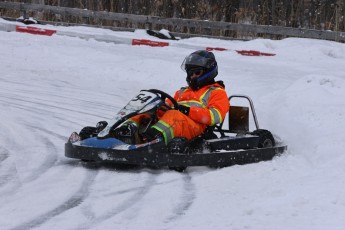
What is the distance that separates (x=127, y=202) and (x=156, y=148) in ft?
4.01

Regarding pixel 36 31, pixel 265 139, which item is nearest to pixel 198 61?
pixel 265 139

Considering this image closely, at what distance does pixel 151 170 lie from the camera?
655 cm

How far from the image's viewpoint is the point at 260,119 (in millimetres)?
10008

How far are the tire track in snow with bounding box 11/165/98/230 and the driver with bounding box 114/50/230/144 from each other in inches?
25.7

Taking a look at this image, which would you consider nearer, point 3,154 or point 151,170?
point 151,170

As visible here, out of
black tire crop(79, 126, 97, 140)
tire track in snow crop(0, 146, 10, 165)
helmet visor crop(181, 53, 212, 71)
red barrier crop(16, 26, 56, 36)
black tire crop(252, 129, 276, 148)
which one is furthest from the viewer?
red barrier crop(16, 26, 56, 36)

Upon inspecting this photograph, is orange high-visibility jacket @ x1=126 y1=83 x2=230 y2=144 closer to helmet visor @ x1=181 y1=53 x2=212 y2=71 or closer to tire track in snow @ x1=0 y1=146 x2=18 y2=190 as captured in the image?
helmet visor @ x1=181 y1=53 x2=212 y2=71

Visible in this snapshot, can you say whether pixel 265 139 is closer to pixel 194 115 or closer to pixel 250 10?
pixel 194 115

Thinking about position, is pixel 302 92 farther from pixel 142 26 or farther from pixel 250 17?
pixel 142 26

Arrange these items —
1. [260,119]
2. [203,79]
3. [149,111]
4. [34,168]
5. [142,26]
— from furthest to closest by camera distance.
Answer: [142,26], [260,119], [203,79], [149,111], [34,168]

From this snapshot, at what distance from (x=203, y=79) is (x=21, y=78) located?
6.32 m

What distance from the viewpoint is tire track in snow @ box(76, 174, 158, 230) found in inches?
185

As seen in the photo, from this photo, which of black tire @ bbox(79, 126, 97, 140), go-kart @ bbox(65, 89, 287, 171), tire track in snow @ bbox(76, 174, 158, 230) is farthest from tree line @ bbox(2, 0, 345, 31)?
tire track in snow @ bbox(76, 174, 158, 230)

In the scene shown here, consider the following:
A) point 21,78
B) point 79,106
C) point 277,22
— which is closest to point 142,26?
point 277,22
